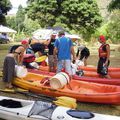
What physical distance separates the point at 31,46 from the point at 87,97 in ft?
21.9

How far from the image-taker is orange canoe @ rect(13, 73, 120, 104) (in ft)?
28.7

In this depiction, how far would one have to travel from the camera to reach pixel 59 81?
9406 mm

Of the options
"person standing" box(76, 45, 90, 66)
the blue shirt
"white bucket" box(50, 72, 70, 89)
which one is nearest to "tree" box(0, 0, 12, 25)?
"person standing" box(76, 45, 90, 66)

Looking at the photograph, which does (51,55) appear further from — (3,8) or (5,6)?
(5,6)

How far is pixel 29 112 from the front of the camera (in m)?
7.16

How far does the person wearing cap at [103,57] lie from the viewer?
430 inches

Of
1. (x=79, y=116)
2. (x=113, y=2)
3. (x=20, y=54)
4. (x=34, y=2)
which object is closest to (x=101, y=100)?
(x=79, y=116)

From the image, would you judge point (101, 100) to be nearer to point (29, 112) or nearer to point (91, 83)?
point (91, 83)

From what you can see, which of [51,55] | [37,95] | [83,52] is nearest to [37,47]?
[83,52]

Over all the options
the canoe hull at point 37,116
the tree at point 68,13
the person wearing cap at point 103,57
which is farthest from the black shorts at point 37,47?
the tree at point 68,13

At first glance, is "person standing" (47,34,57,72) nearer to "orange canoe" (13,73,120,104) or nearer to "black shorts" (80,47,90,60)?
"orange canoe" (13,73,120,104)

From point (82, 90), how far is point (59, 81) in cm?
79

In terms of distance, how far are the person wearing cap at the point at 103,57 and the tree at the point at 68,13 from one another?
32348 mm

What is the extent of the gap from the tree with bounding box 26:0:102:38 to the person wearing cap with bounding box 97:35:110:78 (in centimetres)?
3235
